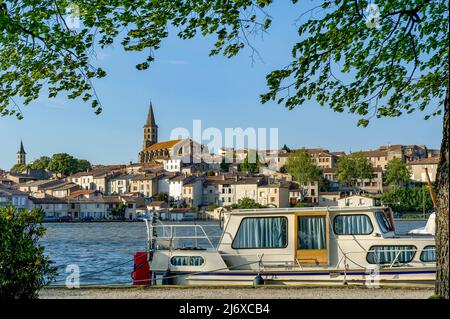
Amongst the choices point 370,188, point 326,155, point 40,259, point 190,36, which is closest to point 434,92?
point 190,36

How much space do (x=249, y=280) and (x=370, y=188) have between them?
141196 mm

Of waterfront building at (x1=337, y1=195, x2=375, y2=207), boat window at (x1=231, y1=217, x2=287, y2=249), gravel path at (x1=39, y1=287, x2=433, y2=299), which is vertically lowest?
gravel path at (x1=39, y1=287, x2=433, y2=299)

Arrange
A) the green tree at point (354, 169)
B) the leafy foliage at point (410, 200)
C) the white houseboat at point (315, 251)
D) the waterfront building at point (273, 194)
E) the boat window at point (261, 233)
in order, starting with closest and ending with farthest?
the white houseboat at point (315, 251) < the boat window at point (261, 233) < the leafy foliage at point (410, 200) < the waterfront building at point (273, 194) < the green tree at point (354, 169)

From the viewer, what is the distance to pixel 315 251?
52.9ft

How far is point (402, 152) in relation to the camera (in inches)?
6865

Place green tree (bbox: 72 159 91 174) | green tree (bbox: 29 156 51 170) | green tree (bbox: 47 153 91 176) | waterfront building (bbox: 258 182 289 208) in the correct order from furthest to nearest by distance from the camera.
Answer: green tree (bbox: 29 156 51 170) → green tree (bbox: 72 159 91 174) → green tree (bbox: 47 153 91 176) → waterfront building (bbox: 258 182 289 208)

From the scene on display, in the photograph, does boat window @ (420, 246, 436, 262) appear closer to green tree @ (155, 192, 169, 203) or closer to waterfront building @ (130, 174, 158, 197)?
green tree @ (155, 192, 169, 203)

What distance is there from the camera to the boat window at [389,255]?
15.9 meters

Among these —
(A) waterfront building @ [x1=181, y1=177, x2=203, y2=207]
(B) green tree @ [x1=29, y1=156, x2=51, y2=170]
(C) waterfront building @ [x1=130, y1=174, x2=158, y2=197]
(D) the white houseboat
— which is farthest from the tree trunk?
(B) green tree @ [x1=29, y1=156, x2=51, y2=170]

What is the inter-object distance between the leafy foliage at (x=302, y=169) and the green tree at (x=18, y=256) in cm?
12758

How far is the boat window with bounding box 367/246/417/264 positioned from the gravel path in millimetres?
3029

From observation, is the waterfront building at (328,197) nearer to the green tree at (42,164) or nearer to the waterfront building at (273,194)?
the waterfront building at (273,194)

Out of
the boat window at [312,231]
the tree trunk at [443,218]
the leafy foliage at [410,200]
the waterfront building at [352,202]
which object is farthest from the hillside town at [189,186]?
the tree trunk at [443,218]

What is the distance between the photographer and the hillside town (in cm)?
13138
